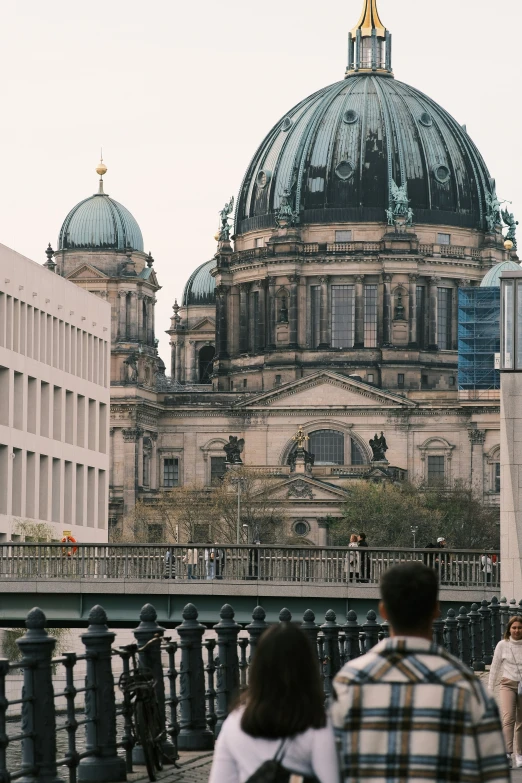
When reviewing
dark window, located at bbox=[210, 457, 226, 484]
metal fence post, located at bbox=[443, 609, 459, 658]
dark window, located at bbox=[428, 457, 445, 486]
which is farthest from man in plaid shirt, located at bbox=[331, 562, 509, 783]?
dark window, located at bbox=[210, 457, 226, 484]

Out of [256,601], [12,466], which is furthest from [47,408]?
[256,601]

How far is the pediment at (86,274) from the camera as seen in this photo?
14188 centimetres

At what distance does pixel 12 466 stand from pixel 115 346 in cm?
6682

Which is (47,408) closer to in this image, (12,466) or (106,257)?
(12,466)

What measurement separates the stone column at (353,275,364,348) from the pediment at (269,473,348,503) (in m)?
17.6

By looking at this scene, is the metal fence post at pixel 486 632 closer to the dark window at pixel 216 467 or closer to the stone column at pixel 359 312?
the dark window at pixel 216 467

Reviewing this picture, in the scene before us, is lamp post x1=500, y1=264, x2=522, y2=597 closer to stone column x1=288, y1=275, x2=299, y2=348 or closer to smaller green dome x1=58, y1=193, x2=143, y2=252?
smaller green dome x1=58, y1=193, x2=143, y2=252

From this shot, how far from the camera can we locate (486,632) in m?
41.6

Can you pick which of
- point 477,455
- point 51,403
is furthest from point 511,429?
point 477,455

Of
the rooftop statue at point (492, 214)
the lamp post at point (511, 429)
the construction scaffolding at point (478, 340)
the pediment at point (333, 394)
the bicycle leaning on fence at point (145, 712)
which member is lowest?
the bicycle leaning on fence at point (145, 712)

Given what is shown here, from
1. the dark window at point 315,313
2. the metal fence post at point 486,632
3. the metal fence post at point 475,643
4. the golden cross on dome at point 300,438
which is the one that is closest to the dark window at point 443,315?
the dark window at point 315,313

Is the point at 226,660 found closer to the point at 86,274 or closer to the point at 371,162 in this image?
the point at 86,274

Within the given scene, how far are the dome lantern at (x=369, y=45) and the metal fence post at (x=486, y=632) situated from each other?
12269 centimetres

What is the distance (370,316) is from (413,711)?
142 meters
